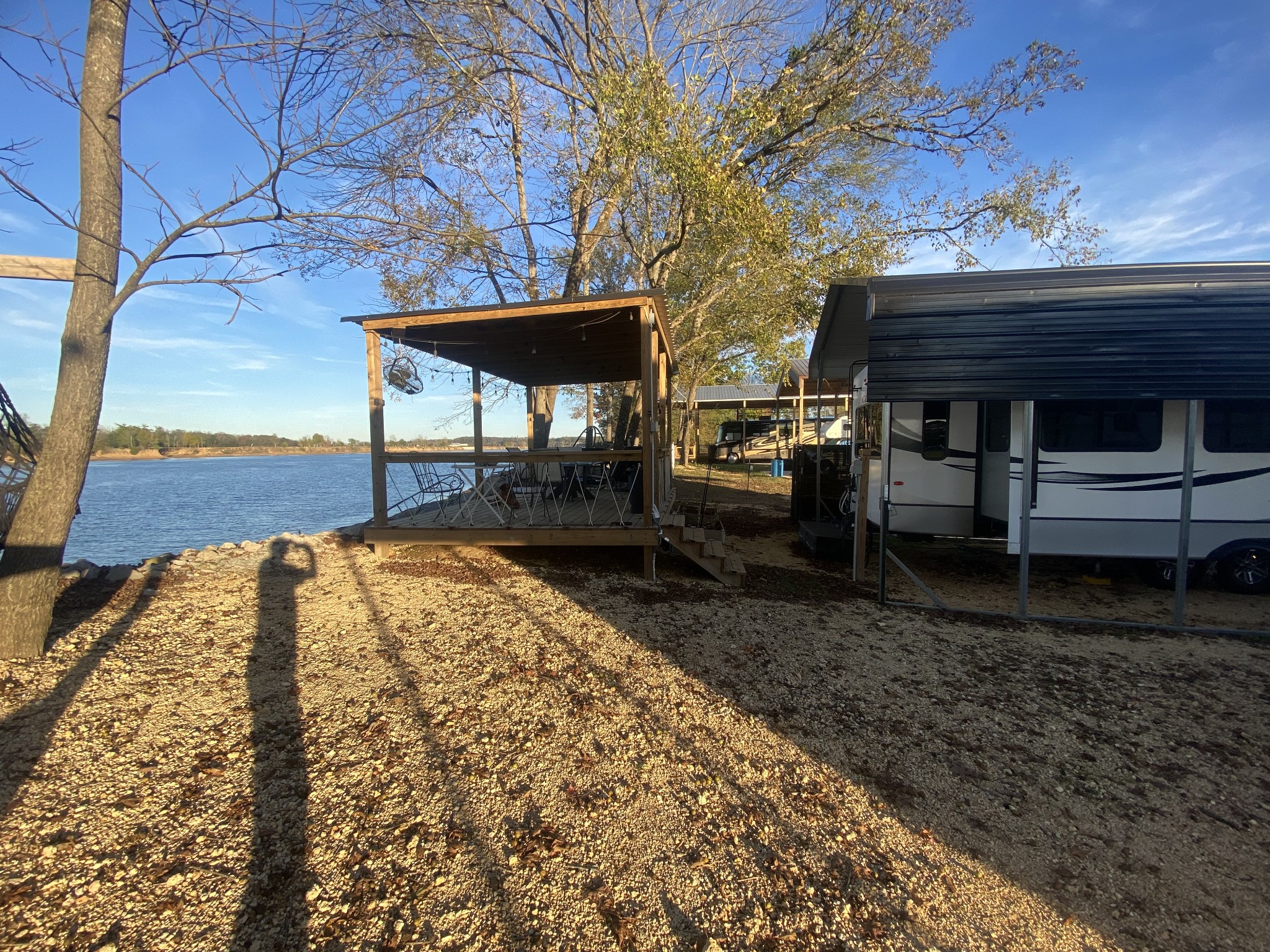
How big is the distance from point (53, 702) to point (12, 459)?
7.74 feet

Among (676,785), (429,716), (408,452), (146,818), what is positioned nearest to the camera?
(146,818)

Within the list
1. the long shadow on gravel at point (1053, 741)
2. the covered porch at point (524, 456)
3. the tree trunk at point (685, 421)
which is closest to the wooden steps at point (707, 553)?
the covered porch at point (524, 456)

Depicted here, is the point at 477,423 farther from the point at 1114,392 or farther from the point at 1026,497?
the point at 1114,392

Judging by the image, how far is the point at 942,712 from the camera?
3533 mm

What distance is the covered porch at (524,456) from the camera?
20.2 feet

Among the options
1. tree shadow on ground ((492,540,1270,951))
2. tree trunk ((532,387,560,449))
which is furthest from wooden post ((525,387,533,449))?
tree shadow on ground ((492,540,1270,951))

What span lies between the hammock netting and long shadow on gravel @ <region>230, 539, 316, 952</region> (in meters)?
1.91

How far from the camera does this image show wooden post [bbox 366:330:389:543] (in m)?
6.68

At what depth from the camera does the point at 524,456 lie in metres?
6.14

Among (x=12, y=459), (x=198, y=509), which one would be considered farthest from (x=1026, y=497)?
(x=198, y=509)

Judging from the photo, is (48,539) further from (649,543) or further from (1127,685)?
(1127,685)

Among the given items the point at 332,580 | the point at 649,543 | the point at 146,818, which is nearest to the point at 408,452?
the point at 332,580

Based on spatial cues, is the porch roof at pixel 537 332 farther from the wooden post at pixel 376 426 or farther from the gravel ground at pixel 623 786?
the gravel ground at pixel 623 786

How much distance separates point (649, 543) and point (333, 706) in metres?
3.43
